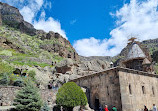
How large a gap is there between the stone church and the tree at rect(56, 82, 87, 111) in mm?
3493

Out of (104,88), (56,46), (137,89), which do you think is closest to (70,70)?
(104,88)

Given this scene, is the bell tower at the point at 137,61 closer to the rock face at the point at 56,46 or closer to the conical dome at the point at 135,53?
the conical dome at the point at 135,53

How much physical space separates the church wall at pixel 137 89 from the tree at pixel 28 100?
8282mm

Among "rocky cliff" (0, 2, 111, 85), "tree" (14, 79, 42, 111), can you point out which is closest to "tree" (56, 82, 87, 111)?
"tree" (14, 79, 42, 111)

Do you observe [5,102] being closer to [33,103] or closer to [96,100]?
[33,103]

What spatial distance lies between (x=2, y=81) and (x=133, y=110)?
14.4 meters

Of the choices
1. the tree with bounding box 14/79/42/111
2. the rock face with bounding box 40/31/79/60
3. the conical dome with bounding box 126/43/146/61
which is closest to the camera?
the tree with bounding box 14/79/42/111

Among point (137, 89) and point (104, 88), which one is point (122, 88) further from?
point (137, 89)

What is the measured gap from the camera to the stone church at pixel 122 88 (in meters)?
14.2

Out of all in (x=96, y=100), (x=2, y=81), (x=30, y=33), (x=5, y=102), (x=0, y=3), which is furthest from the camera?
(x=0, y=3)

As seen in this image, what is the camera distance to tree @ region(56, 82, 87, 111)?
12.8 meters

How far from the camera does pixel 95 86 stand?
1748 cm

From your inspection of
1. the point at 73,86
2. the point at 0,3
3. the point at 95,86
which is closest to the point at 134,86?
the point at 95,86

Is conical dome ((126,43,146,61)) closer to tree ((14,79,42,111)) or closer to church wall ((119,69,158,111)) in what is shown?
church wall ((119,69,158,111))
